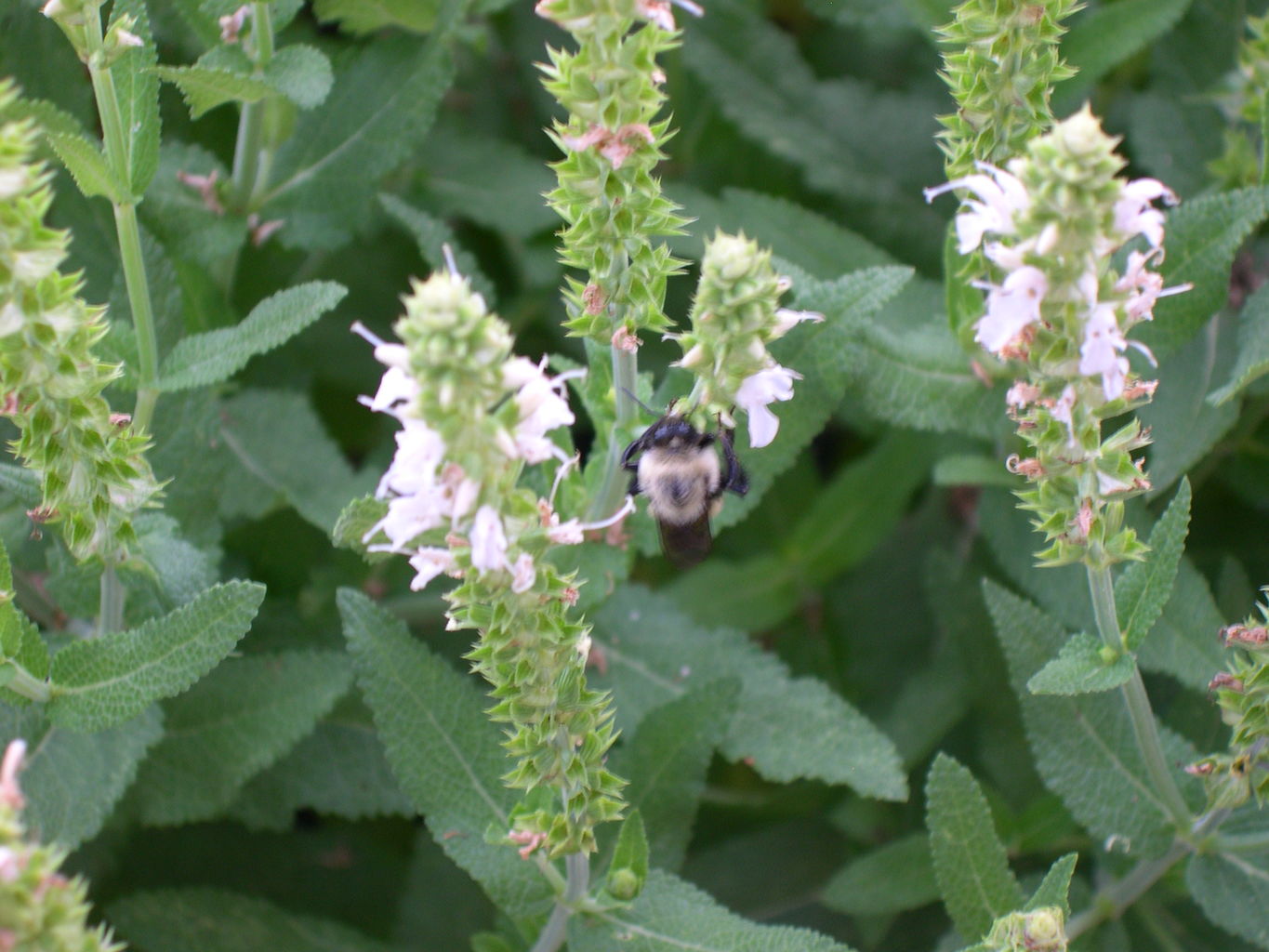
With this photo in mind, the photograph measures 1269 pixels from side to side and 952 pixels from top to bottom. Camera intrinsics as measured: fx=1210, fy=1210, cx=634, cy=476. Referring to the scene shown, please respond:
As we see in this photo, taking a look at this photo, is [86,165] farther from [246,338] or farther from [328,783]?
[328,783]

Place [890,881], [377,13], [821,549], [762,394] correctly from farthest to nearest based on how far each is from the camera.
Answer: [821,549] < [377,13] < [890,881] < [762,394]

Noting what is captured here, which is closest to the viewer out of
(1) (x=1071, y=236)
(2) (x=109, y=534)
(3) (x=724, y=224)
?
(1) (x=1071, y=236)

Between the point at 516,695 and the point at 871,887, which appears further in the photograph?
the point at 871,887

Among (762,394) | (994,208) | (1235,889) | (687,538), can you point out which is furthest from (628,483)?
(1235,889)

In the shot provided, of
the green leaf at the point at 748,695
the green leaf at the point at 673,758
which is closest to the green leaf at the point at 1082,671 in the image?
the green leaf at the point at 748,695

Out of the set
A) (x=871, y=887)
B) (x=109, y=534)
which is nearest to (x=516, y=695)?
(x=109, y=534)

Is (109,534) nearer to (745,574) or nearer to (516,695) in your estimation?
(516,695)

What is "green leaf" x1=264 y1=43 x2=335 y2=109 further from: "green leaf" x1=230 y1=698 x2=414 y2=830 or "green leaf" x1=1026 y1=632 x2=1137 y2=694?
"green leaf" x1=1026 y1=632 x2=1137 y2=694
